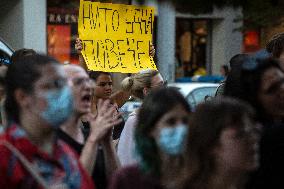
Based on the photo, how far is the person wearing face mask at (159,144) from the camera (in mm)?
3018

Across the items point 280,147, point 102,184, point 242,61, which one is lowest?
point 102,184

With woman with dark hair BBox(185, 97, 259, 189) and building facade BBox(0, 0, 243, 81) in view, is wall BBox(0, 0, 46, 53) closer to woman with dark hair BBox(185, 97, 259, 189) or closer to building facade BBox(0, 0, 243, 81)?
building facade BBox(0, 0, 243, 81)

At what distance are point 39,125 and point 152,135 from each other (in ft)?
1.51

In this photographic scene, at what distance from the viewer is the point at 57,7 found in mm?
19516

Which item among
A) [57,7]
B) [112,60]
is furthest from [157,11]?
[112,60]

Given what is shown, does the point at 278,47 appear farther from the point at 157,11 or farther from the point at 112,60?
the point at 157,11

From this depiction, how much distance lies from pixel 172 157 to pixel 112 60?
13.0 feet

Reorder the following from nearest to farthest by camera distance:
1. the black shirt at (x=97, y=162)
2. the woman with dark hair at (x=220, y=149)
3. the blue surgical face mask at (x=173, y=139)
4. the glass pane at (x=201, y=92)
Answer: the woman with dark hair at (x=220, y=149), the blue surgical face mask at (x=173, y=139), the black shirt at (x=97, y=162), the glass pane at (x=201, y=92)

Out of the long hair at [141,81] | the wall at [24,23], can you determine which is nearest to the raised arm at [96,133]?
the long hair at [141,81]

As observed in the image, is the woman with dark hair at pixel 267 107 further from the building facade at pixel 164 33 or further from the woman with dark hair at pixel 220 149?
the building facade at pixel 164 33

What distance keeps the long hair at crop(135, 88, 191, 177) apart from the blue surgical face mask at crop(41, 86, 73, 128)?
0.31 metres

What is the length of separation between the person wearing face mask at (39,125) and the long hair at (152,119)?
290mm

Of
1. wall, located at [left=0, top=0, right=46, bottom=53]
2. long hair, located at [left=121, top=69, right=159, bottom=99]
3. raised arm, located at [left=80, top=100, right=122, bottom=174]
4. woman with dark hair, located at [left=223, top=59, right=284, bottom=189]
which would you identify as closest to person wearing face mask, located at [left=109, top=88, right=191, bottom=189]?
woman with dark hair, located at [left=223, top=59, right=284, bottom=189]

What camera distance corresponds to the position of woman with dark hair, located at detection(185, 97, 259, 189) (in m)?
2.80
